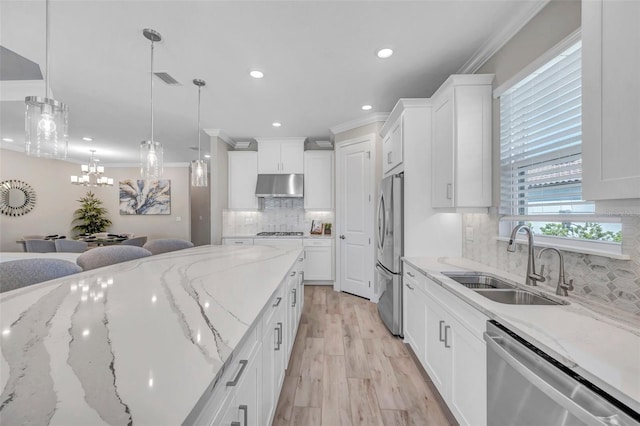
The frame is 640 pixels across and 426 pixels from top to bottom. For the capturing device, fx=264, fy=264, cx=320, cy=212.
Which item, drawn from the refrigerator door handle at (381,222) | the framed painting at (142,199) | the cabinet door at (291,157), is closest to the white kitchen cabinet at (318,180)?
the cabinet door at (291,157)

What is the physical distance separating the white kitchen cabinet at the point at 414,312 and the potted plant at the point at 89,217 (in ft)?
25.8

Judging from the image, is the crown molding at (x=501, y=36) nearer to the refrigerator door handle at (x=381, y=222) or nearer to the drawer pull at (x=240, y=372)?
the refrigerator door handle at (x=381, y=222)

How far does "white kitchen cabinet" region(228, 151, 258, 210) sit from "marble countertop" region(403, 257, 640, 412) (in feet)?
13.1

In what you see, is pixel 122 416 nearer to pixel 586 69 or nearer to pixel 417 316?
pixel 586 69

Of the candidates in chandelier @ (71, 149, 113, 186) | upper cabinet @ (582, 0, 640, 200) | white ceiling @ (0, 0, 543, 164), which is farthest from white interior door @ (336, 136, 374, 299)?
chandelier @ (71, 149, 113, 186)

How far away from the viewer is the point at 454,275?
1.92 m

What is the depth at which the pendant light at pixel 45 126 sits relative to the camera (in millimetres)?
1395

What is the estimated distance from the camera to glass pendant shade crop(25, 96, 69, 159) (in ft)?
4.58

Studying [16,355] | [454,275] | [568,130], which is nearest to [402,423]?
[454,275]

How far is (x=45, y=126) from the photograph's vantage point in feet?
4.77

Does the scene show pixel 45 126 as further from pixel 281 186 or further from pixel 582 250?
pixel 281 186

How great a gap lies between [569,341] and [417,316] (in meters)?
1.32

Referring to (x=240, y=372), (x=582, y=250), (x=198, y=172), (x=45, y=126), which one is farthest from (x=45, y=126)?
(x=582, y=250)

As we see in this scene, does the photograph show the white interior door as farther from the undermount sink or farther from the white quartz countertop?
the white quartz countertop
